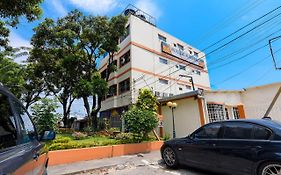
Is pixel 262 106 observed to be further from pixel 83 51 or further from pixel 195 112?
pixel 83 51

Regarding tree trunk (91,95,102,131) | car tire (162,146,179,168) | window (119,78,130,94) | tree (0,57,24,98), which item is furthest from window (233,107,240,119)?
tree (0,57,24,98)

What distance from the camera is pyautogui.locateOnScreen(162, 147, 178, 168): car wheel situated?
609 cm

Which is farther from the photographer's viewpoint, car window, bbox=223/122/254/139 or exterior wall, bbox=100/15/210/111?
exterior wall, bbox=100/15/210/111

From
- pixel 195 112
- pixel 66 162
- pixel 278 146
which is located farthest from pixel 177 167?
pixel 195 112

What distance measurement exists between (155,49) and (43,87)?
637 inches

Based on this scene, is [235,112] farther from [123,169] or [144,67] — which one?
[123,169]

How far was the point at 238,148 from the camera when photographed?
14.9 feet

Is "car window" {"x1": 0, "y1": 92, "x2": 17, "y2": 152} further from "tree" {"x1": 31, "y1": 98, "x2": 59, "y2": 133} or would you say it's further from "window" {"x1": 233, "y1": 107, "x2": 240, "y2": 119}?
"window" {"x1": 233, "y1": 107, "x2": 240, "y2": 119}

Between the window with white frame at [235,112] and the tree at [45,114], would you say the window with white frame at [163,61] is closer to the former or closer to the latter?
the window with white frame at [235,112]

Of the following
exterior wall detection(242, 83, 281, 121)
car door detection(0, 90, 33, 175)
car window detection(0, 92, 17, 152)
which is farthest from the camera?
exterior wall detection(242, 83, 281, 121)

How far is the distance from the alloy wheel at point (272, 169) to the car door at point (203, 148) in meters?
1.14

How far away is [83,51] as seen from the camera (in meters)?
19.4

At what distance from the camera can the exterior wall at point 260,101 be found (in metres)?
13.5

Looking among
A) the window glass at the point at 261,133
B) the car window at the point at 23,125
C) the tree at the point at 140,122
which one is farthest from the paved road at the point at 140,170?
the car window at the point at 23,125
